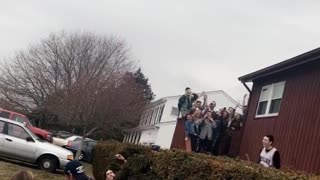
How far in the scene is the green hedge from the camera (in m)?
7.37

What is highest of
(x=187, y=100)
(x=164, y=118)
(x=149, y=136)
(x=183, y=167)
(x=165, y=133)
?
(x=164, y=118)

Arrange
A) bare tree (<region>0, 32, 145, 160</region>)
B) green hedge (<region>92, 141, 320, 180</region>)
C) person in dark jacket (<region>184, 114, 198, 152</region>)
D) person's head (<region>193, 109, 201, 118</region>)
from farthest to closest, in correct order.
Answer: bare tree (<region>0, 32, 145, 160</region>) < person in dark jacket (<region>184, 114, 198, 152</region>) < person's head (<region>193, 109, 201, 118</region>) < green hedge (<region>92, 141, 320, 180</region>)

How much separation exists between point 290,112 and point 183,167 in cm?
690

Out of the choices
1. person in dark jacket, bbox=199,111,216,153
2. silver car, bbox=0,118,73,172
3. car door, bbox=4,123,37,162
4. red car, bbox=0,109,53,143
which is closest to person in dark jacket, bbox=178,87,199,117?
person in dark jacket, bbox=199,111,216,153

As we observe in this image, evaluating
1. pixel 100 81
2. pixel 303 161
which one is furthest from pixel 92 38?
pixel 303 161

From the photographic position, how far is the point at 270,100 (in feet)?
59.6

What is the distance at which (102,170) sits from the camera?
1825 centimetres

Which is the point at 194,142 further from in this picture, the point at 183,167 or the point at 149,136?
the point at 149,136

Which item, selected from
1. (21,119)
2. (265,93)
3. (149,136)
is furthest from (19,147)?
(149,136)

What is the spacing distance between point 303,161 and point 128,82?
38.2 metres

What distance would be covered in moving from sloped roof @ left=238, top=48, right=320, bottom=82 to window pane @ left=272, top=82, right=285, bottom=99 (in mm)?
419

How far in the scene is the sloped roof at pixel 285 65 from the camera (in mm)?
14559

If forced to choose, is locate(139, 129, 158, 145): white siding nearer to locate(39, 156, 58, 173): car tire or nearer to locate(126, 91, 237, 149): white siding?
locate(126, 91, 237, 149): white siding

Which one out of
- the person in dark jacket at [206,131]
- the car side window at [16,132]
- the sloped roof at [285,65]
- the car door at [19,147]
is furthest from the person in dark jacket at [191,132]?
the car side window at [16,132]
